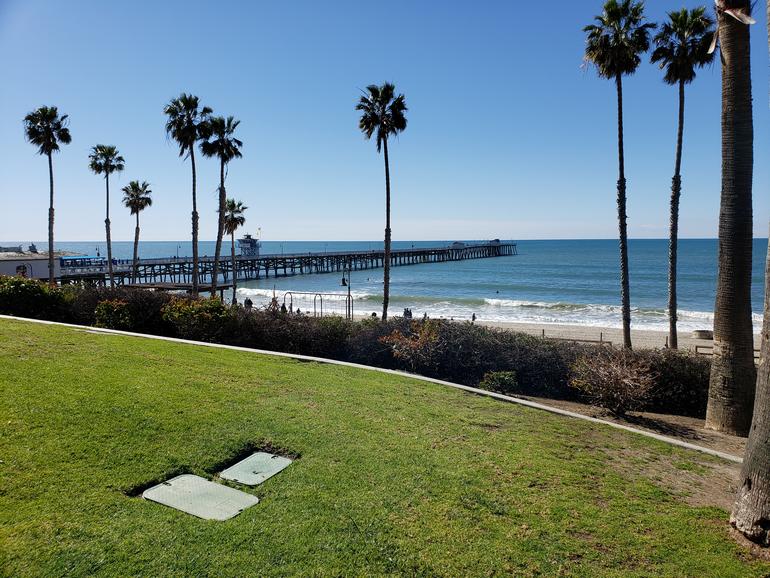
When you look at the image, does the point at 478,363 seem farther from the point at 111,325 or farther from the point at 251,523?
the point at 111,325

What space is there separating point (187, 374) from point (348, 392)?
3.01m

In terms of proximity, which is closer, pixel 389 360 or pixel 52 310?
pixel 389 360

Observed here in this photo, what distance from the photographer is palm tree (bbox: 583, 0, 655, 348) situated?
1556 cm

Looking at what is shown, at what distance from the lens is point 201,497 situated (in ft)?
16.2

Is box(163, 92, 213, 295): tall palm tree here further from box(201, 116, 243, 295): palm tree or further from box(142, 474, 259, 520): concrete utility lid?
box(142, 474, 259, 520): concrete utility lid

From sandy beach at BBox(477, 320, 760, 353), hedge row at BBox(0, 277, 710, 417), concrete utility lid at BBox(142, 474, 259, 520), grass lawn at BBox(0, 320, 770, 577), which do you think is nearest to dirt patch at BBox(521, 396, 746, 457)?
hedge row at BBox(0, 277, 710, 417)

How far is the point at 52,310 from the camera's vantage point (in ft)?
56.2


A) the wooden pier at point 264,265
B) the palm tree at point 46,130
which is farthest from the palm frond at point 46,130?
the wooden pier at point 264,265

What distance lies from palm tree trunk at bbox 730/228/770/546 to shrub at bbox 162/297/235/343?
41.3 ft

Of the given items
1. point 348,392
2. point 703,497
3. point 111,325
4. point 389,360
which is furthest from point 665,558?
point 111,325

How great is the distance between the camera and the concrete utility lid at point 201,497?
4.72 metres

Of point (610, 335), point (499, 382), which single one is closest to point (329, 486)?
point (499, 382)

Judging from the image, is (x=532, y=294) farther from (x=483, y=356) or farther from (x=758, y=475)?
(x=758, y=475)

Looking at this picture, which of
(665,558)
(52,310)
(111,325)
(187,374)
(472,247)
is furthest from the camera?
(472,247)
